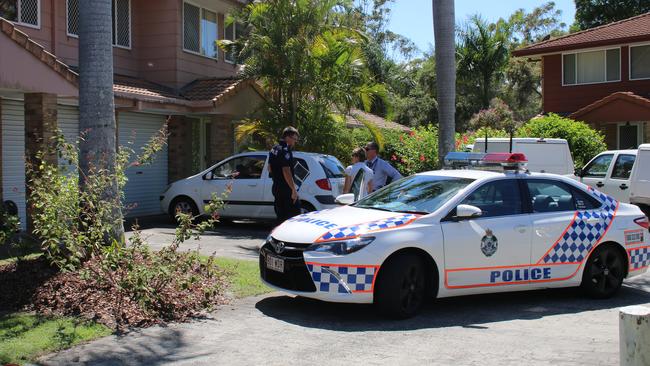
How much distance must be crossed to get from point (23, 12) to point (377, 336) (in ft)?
37.8

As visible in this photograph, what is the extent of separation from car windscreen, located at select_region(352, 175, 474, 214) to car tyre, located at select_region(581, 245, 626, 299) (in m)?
1.75

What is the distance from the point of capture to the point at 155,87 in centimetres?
1711

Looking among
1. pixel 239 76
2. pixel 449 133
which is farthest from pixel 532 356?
pixel 239 76

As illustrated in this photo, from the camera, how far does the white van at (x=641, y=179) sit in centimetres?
1354

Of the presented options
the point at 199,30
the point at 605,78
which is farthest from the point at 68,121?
the point at 605,78

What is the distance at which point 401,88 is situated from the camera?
4219 centimetres

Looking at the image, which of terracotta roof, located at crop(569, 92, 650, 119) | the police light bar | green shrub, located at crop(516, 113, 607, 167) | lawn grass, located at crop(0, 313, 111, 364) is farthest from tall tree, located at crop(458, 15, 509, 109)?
lawn grass, located at crop(0, 313, 111, 364)

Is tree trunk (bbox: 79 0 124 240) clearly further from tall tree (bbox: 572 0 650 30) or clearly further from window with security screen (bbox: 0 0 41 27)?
tall tree (bbox: 572 0 650 30)

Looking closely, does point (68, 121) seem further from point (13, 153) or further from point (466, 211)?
point (466, 211)

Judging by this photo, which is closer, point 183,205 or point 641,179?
point 641,179

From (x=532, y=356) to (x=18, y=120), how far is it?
11.3 m

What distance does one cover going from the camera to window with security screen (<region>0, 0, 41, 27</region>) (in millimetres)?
13959

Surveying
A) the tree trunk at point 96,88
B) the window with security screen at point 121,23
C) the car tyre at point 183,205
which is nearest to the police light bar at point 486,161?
the tree trunk at point 96,88

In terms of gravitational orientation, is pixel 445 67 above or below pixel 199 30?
below
